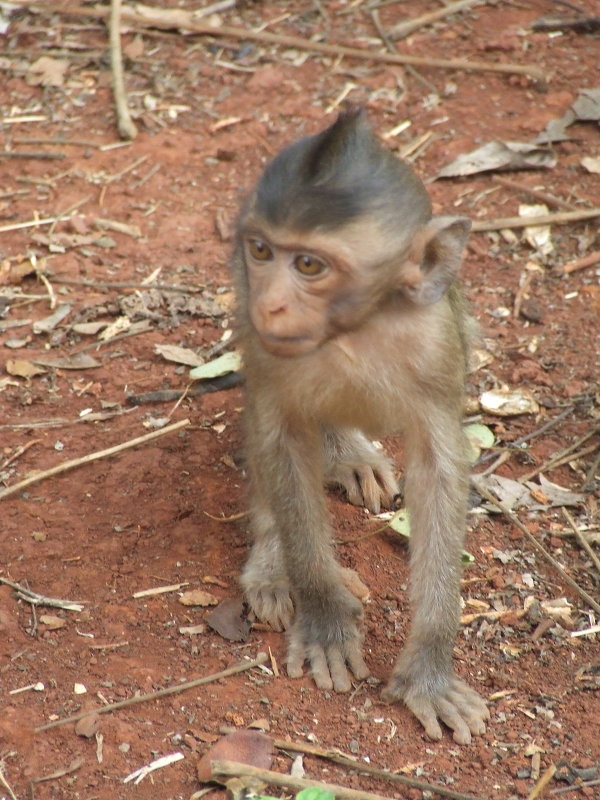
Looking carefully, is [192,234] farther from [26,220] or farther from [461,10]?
[461,10]

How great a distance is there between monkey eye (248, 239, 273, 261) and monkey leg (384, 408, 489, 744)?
46.1 inches

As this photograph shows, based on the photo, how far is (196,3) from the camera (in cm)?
1205

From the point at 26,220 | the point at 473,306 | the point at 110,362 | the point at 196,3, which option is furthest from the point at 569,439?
the point at 196,3

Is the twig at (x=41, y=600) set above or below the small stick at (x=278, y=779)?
below

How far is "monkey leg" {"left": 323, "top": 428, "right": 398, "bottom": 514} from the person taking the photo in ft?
24.1

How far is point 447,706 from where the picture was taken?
5727 mm

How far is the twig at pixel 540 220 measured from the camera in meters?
9.34

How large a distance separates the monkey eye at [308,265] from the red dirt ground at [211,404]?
2.04 meters

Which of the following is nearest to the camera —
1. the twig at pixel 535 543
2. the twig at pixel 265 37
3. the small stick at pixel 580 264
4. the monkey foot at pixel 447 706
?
the monkey foot at pixel 447 706

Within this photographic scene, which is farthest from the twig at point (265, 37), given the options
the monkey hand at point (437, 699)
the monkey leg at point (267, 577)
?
the monkey hand at point (437, 699)

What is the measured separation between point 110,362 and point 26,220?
6.73ft

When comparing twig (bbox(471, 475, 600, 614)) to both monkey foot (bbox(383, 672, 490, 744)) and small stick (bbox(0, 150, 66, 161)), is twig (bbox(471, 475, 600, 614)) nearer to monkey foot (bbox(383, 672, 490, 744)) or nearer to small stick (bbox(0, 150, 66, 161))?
monkey foot (bbox(383, 672, 490, 744))

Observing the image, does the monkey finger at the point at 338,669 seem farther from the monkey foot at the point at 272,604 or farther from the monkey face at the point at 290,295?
the monkey face at the point at 290,295

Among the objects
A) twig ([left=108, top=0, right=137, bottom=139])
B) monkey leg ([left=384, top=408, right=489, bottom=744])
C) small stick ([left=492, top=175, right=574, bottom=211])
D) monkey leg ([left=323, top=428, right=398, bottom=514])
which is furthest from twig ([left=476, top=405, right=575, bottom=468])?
twig ([left=108, top=0, right=137, bottom=139])
